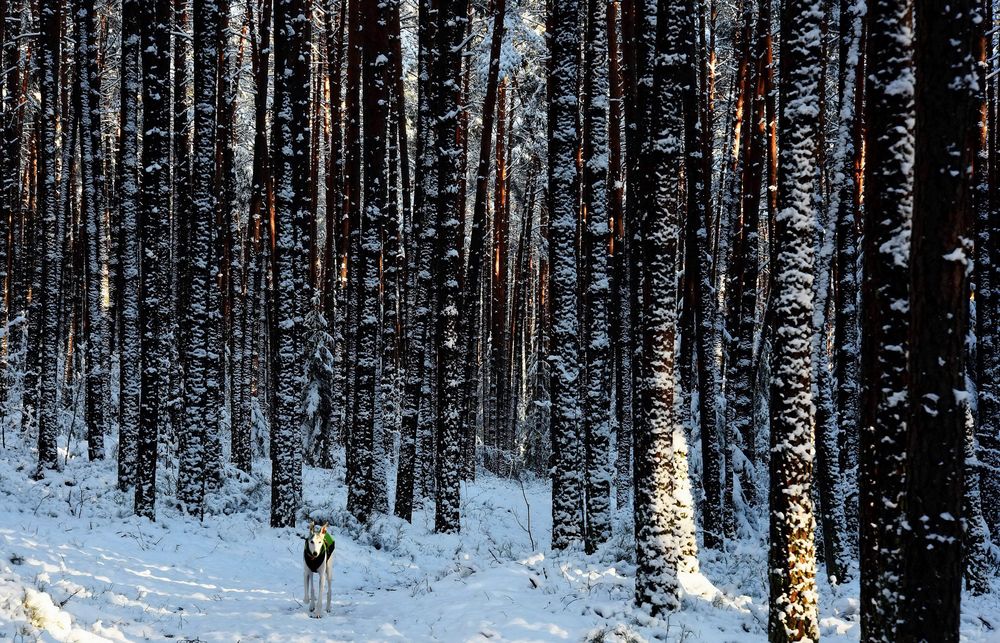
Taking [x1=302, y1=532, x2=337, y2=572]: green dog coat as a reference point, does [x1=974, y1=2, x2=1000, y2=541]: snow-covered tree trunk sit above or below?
above

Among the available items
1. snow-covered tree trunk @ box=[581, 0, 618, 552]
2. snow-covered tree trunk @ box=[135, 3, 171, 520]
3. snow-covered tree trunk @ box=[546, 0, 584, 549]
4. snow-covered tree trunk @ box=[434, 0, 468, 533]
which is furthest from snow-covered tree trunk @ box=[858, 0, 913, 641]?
snow-covered tree trunk @ box=[135, 3, 171, 520]

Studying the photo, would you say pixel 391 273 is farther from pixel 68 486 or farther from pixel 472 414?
pixel 472 414

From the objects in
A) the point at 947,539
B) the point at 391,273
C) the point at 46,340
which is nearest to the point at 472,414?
the point at 391,273

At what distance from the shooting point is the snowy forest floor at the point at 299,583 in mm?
7488

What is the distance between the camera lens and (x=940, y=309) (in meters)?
4.64

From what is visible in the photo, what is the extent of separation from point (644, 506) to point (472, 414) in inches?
690

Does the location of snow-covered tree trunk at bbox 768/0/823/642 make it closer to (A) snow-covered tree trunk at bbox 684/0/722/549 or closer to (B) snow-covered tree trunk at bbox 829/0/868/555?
(B) snow-covered tree trunk at bbox 829/0/868/555

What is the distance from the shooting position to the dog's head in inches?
353

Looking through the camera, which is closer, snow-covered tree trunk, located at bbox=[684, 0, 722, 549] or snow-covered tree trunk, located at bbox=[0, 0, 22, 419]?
snow-covered tree trunk, located at bbox=[684, 0, 722, 549]

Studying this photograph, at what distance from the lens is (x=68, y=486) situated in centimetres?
1376

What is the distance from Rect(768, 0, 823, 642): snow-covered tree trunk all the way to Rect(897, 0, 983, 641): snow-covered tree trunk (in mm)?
1970

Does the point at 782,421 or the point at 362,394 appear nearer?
the point at 782,421

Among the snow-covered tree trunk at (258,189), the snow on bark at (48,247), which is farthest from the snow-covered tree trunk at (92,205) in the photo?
the snow-covered tree trunk at (258,189)

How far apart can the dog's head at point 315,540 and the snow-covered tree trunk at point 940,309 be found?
21.2ft
